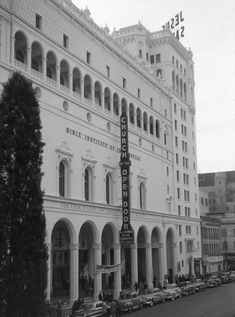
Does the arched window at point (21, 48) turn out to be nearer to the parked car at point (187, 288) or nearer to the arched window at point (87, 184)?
the arched window at point (87, 184)

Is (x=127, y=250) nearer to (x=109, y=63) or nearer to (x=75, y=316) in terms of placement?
(x=109, y=63)

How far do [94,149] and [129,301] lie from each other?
15.2 meters

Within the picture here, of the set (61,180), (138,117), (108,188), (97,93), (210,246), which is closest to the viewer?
(61,180)

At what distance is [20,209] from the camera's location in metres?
23.3

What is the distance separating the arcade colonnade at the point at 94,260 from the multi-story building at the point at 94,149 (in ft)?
0.35

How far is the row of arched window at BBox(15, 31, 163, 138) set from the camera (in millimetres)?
42125

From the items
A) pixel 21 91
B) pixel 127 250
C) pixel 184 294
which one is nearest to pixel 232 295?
pixel 184 294

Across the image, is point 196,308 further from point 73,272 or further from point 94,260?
point 94,260

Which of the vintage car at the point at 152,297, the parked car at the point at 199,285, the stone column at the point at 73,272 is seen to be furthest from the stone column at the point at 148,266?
the stone column at the point at 73,272

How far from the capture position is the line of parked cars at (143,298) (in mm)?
36200

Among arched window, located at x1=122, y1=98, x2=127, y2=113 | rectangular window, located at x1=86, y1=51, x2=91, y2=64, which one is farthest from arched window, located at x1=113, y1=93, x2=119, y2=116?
rectangular window, located at x1=86, y1=51, x2=91, y2=64

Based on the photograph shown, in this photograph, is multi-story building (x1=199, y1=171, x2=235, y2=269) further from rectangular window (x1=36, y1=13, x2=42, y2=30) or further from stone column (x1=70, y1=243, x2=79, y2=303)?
rectangular window (x1=36, y1=13, x2=42, y2=30)

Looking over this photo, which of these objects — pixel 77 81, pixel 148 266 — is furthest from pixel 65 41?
pixel 148 266

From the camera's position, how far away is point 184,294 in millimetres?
52844
